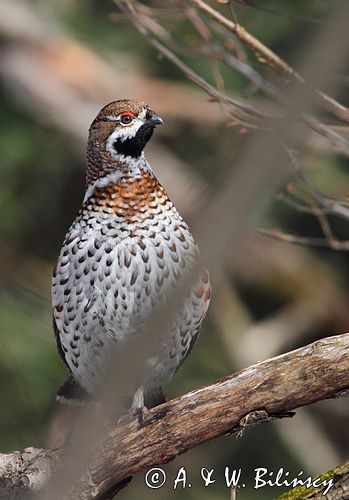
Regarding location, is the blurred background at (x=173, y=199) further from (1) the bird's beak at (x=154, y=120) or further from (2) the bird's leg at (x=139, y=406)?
(1) the bird's beak at (x=154, y=120)

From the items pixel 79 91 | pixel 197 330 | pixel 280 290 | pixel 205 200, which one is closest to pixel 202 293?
pixel 197 330

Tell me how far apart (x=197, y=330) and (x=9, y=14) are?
5730 mm

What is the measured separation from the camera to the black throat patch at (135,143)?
375 centimetres

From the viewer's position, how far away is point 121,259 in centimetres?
364

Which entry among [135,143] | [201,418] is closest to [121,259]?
[135,143]

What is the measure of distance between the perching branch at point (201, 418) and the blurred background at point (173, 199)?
2.72 m

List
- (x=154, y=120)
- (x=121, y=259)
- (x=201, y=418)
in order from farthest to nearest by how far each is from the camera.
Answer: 1. (x=154, y=120)
2. (x=121, y=259)
3. (x=201, y=418)

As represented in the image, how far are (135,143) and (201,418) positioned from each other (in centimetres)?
125

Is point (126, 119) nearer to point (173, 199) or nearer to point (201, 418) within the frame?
point (201, 418)

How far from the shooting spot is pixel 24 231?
8016mm

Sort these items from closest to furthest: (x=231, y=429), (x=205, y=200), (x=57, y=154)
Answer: (x=205, y=200)
(x=231, y=429)
(x=57, y=154)

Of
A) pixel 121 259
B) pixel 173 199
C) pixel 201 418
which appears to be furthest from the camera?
pixel 173 199

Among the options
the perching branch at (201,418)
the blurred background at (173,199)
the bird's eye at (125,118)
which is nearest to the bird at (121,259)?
the bird's eye at (125,118)

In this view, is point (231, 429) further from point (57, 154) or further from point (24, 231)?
point (57, 154)
